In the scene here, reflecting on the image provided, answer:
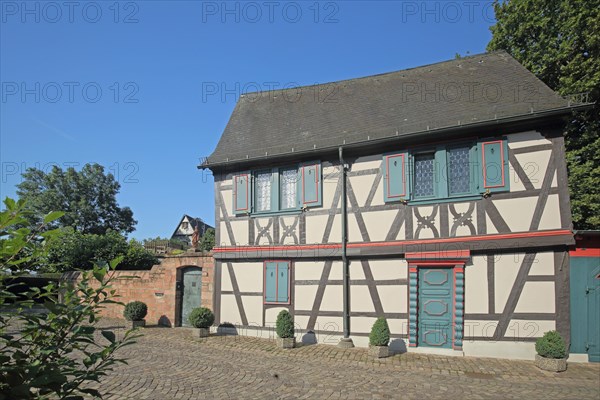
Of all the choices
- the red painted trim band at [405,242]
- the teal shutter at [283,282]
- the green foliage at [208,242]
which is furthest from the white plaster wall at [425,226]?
the green foliage at [208,242]

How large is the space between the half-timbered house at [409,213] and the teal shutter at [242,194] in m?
0.05

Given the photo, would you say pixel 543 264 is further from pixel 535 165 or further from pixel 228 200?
pixel 228 200

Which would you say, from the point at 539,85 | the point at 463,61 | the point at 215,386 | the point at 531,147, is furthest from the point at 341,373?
the point at 463,61

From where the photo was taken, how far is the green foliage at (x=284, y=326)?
10.1 metres

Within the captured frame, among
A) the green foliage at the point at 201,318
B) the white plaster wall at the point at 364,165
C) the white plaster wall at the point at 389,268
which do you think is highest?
the white plaster wall at the point at 364,165

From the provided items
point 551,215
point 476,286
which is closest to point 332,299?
point 476,286

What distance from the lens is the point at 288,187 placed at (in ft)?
38.6

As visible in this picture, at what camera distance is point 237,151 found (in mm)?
12500

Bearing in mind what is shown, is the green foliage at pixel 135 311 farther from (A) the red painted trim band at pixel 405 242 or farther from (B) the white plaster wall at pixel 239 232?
(B) the white plaster wall at pixel 239 232

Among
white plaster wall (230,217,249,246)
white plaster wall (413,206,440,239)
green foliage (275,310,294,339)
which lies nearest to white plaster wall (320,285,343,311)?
green foliage (275,310,294,339)

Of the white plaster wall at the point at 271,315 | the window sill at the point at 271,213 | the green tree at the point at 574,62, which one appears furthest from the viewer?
the green tree at the point at 574,62

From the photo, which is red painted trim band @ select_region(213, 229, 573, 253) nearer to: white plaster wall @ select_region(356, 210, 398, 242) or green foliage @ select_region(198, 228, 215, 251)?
white plaster wall @ select_region(356, 210, 398, 242)

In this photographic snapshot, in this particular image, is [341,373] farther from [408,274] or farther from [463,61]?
[463,61]

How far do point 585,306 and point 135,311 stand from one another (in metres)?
11.8
